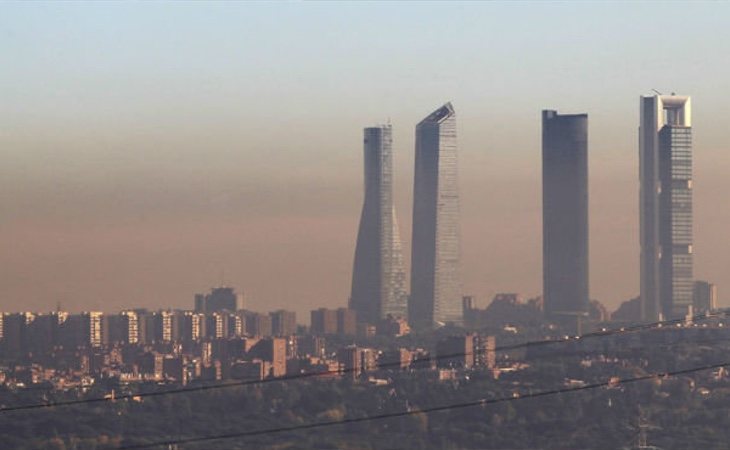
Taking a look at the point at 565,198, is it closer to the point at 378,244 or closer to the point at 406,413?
the point at 378,244

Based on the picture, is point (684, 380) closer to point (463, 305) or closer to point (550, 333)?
point (550, 333)

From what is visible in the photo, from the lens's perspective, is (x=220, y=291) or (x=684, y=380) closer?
(x=684, y=380)

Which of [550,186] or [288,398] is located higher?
[550,186]

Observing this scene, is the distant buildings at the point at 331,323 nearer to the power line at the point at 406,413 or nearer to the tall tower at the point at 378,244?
the tall tower at the point at 378,244

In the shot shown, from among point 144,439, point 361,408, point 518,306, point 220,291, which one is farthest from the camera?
point 518,306

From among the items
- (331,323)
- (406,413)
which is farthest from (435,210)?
(406,413)

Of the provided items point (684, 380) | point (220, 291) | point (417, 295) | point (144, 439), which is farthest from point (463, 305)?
point (144, 439)

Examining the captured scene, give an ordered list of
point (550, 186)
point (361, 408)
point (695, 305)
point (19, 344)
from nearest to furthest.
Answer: point (361, 408), point (19, 344), point (695, 305), point (550, 186)

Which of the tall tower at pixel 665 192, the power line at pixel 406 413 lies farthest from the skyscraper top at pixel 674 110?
the power line at pixel 406 413
